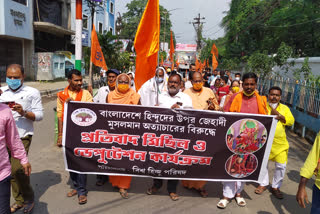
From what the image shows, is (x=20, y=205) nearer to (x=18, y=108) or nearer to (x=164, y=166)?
(x=18, y=108)

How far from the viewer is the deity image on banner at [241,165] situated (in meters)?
3.54

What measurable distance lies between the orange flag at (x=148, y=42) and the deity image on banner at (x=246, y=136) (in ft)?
4.56

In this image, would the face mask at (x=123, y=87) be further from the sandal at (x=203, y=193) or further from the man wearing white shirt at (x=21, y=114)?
the sandal at (x=203, y=193)

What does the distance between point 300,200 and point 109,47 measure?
518 inches

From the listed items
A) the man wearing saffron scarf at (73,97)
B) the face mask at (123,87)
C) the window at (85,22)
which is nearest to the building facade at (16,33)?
the window at (85,22)

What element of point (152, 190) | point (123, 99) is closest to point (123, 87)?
point (123, 99)

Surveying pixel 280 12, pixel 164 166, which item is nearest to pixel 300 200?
pixel 164 166

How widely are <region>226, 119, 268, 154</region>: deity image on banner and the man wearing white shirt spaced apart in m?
2.34

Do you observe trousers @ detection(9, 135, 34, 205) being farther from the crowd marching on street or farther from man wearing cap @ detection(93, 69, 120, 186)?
man wearing cap @ detection(93, 69, 120, 186)

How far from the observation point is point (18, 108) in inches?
111

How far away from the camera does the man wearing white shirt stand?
297 cm

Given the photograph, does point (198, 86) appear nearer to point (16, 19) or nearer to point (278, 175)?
point (278, 175)

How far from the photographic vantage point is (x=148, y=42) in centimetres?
392

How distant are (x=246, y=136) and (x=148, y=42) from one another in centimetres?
184
